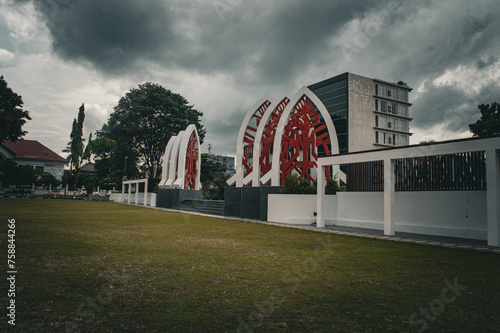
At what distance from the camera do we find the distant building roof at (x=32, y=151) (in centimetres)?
6317

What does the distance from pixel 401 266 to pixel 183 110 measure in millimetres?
38815

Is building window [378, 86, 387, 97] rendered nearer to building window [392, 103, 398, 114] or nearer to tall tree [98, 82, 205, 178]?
building window [392, 103, 398, 114]

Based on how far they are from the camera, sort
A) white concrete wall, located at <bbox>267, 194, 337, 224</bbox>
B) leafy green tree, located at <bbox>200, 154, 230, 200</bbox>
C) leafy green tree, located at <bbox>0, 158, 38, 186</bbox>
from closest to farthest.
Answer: white concrete wall, located at <bbox>267, 194, 337, 224</bbox> → leafy green tree, located at <bbox>200, 154, 230, 200</bbox> → leafy green tree, located at <bbox>0, 158, 38, 186</bbox>

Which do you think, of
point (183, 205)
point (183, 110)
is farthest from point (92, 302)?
point (183, 110)

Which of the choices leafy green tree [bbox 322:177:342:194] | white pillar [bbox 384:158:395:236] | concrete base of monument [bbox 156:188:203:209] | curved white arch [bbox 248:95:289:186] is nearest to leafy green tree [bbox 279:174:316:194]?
leafy green tree [bbox 322:177:342:194]

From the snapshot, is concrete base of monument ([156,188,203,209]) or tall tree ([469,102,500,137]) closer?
concrete base of monument ([156,188,203,209])

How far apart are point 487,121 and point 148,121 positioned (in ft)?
121

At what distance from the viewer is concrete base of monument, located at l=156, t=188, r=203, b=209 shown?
87.2 feet

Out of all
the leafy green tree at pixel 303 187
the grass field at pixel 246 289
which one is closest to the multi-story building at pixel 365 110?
the leafy green tree at pixel 303 187

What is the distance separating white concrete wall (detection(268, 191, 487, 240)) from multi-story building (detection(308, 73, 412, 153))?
38203 mm

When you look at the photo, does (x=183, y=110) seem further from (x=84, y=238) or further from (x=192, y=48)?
(x=84, y=238)

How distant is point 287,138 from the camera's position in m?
18.1

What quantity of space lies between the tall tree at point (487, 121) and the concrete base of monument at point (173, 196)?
27.7m

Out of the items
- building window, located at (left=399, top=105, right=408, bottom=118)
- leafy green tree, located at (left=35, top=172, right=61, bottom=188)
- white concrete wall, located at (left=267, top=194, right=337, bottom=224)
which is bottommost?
white concrete wall, located at (left=267, top=194, right=337, bottom=224)
